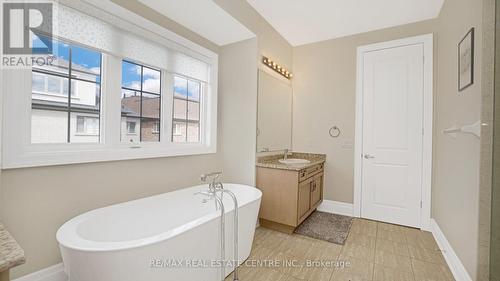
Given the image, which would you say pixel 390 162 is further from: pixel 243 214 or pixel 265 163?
pixel 243 214

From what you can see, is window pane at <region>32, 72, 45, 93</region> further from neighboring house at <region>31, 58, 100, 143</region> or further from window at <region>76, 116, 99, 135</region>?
window at <region>76, 116, 99, 135</region>

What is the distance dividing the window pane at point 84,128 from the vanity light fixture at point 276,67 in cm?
→ 204

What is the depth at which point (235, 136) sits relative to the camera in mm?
2965

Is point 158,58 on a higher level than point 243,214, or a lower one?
higher

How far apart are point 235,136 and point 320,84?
163cm

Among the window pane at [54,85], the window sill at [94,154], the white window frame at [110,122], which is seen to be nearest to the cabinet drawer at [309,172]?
the white window frame at [110,122]

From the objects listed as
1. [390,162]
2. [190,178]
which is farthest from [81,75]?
[390,162]

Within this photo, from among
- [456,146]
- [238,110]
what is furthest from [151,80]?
[456,146]

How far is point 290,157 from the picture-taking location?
359 centimetres

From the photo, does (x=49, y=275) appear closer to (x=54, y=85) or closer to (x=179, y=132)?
(x=54, y=85)

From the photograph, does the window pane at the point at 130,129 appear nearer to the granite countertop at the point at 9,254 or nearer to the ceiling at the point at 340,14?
the granite countertop at the point at 9,254

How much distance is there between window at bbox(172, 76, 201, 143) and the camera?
2623 millimetres

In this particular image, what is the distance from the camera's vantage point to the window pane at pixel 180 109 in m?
2.62

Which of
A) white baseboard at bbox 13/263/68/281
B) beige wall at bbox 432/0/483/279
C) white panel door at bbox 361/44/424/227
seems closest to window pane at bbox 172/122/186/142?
white baseboard at bbox 13/263/68/281
